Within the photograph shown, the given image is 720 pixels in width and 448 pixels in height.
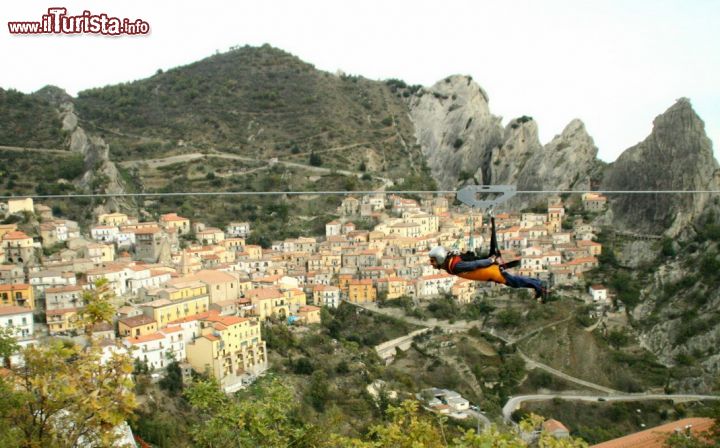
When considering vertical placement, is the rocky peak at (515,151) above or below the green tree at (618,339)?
above

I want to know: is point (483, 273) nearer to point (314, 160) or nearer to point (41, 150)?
point (41, 150)

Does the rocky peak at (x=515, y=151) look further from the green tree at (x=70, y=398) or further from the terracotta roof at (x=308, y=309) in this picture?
the green tree at (x=70, y=398)

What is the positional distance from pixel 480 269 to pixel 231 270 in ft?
65.0

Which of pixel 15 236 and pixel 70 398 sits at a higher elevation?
pixel 70 398

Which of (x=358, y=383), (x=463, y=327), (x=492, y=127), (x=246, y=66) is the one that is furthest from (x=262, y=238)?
(x=246, y=66)

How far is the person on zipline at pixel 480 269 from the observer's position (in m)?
2.87

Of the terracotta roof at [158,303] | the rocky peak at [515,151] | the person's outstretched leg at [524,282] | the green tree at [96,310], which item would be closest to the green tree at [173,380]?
the terracotta roof at [158,303]

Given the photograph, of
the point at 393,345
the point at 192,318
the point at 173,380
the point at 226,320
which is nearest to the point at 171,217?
the point at 192,318

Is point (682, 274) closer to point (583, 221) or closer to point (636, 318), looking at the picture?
point (636, 318)

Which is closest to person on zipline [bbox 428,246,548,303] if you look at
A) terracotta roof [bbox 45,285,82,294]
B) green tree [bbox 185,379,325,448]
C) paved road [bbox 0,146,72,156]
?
green tree [bbox 185,379,325,448]

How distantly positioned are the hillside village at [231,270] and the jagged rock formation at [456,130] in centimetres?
680

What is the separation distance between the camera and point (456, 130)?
135 feet

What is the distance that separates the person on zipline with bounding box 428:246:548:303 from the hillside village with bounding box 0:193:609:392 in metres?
11.0

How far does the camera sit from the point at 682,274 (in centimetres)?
2420
